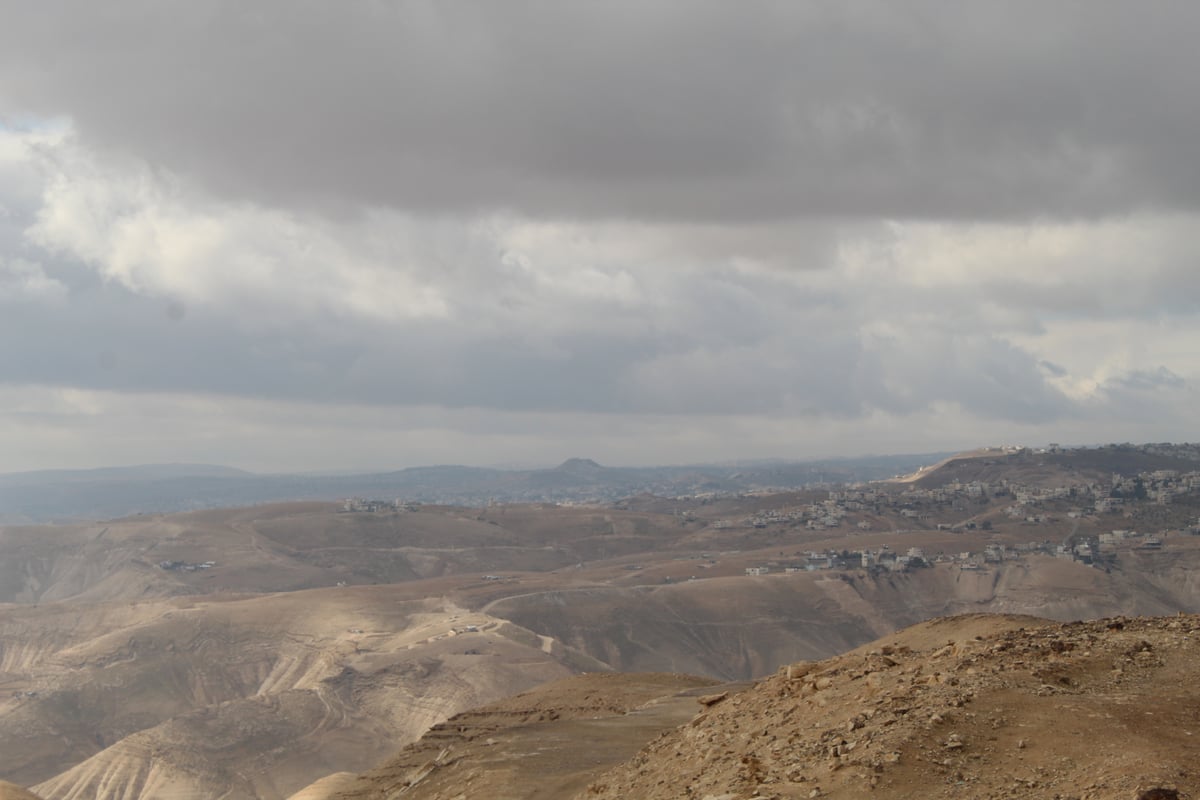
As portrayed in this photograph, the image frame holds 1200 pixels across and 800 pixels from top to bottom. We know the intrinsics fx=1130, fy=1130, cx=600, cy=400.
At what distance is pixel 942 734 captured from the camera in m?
19.5

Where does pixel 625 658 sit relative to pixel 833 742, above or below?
below

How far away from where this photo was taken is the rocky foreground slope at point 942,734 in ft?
58.3

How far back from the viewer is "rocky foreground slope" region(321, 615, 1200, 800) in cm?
1777

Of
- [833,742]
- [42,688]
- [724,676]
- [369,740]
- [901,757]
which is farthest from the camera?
[724,676]

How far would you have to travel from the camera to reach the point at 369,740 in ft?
334

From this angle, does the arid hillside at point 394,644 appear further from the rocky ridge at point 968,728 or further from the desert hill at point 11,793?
the rocky ridge at point 968,728

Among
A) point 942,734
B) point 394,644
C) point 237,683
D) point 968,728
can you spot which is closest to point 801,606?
point 394,644

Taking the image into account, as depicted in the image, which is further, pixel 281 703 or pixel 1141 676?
pixel 281 703

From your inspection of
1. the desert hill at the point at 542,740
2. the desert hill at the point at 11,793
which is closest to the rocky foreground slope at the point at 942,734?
the desert hill at the point at 542,740

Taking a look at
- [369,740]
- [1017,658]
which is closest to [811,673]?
[1017,658]

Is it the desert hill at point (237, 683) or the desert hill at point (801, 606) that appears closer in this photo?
the desert hill at point (237, 683)

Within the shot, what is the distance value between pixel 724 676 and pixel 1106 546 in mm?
91293

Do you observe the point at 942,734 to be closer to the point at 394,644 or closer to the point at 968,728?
the point at 968,728

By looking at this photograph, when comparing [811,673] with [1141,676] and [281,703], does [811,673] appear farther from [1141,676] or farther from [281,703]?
[281,703]
